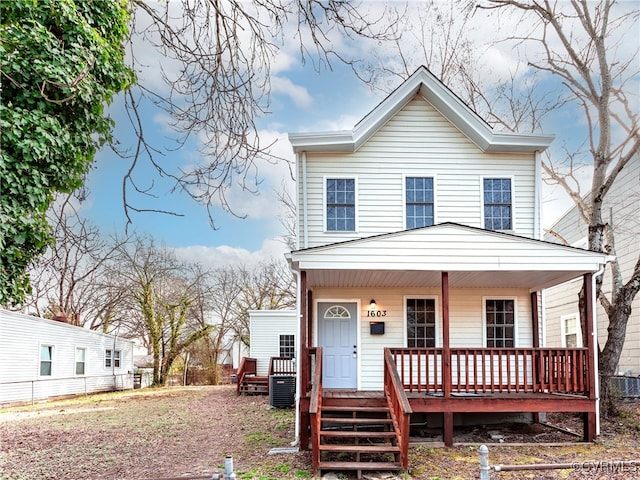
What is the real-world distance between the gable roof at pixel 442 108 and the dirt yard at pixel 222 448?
5969 mm

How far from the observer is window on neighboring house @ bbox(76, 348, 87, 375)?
Result: 23484 millimetres

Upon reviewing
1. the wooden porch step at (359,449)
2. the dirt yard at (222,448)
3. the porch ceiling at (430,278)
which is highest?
the porch ceiling at (430,278)

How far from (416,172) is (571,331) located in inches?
387

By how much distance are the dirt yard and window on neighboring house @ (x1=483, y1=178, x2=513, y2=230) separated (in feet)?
14.1

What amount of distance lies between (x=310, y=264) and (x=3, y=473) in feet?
18.9

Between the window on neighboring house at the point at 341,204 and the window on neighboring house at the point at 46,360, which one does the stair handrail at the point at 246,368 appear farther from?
the window on neighboring house at the point at 341,204

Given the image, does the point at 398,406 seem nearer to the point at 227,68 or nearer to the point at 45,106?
the point at 227,68

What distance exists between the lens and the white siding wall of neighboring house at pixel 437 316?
12.1 metres

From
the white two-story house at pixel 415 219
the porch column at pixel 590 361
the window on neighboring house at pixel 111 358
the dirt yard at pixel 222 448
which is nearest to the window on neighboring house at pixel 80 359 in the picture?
the window on neighboring house at pixel 111 358

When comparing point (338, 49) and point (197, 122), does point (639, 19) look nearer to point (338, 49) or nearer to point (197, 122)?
point (338, 49)

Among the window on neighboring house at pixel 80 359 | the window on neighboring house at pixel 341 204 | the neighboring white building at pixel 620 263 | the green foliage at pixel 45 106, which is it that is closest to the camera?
the green foliage at pixel 45 106

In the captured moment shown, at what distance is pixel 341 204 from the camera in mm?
12484

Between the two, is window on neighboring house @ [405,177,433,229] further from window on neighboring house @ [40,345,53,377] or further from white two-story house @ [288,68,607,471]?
window on neighboring house @ [40,345,53,377]

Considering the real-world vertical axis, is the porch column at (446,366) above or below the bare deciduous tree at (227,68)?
below
